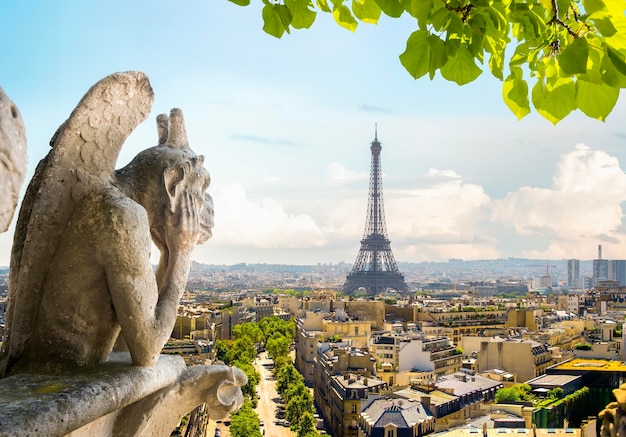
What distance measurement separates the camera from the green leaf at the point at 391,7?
89.3 inches

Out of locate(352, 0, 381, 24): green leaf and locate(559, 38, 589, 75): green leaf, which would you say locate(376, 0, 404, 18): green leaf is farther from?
locate(559, 38, 589, 75): green leaf

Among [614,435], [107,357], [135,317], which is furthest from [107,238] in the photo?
[614,435]

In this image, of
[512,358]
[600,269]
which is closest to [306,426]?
[512,358]

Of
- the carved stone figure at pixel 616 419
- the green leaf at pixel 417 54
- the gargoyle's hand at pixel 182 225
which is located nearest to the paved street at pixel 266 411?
the carved stone figure at pixel 616 419

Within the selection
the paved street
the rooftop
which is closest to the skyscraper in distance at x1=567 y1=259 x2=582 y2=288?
the paved street

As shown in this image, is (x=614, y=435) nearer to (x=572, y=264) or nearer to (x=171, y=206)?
(x=171, y=206)

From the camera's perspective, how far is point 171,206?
2.79 meters

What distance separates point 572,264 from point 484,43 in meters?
192

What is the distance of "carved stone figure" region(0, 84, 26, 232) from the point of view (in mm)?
1438

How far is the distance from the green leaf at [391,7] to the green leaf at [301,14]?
355 millimetres

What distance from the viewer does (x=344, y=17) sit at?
→ 266cm

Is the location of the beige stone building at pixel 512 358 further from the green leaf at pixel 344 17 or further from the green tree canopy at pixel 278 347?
the green leaf at pixel 344 17

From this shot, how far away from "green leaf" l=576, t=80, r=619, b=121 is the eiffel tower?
83.9 metres

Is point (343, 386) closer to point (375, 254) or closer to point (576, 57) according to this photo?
point (576, 57)
